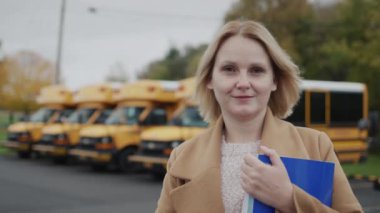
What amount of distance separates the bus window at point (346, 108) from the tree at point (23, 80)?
82.0 feet

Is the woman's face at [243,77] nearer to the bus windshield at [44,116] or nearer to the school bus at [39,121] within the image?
the school bus at [39,121]

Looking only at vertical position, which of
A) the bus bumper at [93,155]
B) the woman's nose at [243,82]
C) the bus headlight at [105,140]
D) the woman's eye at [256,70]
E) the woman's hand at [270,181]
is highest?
the woman's eye at [256,70]

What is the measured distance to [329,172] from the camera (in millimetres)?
1814

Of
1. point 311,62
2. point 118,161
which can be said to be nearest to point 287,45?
point 311,62

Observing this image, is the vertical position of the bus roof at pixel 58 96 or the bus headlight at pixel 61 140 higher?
the bus roof at pixel 58 96

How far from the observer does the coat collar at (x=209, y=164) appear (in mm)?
1914

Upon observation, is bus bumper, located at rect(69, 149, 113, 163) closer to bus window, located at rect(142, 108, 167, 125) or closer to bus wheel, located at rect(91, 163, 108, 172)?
bus wheel, located at rect(91, 163, 108, 172)

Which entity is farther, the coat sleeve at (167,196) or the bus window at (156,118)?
the bus window at (156,118)

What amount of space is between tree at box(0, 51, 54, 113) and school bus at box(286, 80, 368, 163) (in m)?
25.0

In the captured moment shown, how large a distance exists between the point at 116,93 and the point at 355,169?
8145 mm

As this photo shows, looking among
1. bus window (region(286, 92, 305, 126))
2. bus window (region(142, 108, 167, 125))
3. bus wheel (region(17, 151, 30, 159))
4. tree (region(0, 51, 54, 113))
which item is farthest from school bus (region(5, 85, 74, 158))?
tree (region(0, 51, 54, 113))

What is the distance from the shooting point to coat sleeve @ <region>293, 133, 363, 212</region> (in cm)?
177

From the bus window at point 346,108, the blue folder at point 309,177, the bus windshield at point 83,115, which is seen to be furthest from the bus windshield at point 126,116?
the blue folder at point 309,177

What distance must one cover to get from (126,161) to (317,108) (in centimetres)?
581
